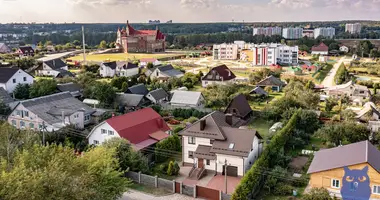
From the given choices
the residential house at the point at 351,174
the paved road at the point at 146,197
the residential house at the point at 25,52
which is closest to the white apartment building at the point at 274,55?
the residential house at the point at 25,52

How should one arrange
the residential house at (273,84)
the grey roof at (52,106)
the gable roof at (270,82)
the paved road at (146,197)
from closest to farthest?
the paved road at (146,197) < the grey roof at (52,106) < the residential house at (273,84) < the gable roof at (270,82)

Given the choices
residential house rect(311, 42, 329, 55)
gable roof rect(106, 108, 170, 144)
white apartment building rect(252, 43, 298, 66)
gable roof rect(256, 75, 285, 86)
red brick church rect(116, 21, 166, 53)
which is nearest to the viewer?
gable roof rect(106, 108, 170, 144)

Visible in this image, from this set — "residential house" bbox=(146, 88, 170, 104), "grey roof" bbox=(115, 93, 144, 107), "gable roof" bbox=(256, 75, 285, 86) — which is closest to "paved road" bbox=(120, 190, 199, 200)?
"grey roof" bbox=(115, 93, 144, 107)

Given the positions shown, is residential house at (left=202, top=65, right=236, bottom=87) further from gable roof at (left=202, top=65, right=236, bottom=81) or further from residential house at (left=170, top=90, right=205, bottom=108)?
residential house at (left=170, top=90, right=205, bottom=108)

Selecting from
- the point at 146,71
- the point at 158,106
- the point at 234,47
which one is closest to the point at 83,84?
the point at 158,106

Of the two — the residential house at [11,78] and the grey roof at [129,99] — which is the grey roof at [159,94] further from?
the residential house at [11,78]

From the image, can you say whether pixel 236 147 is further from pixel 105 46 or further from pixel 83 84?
pixel 105 46
